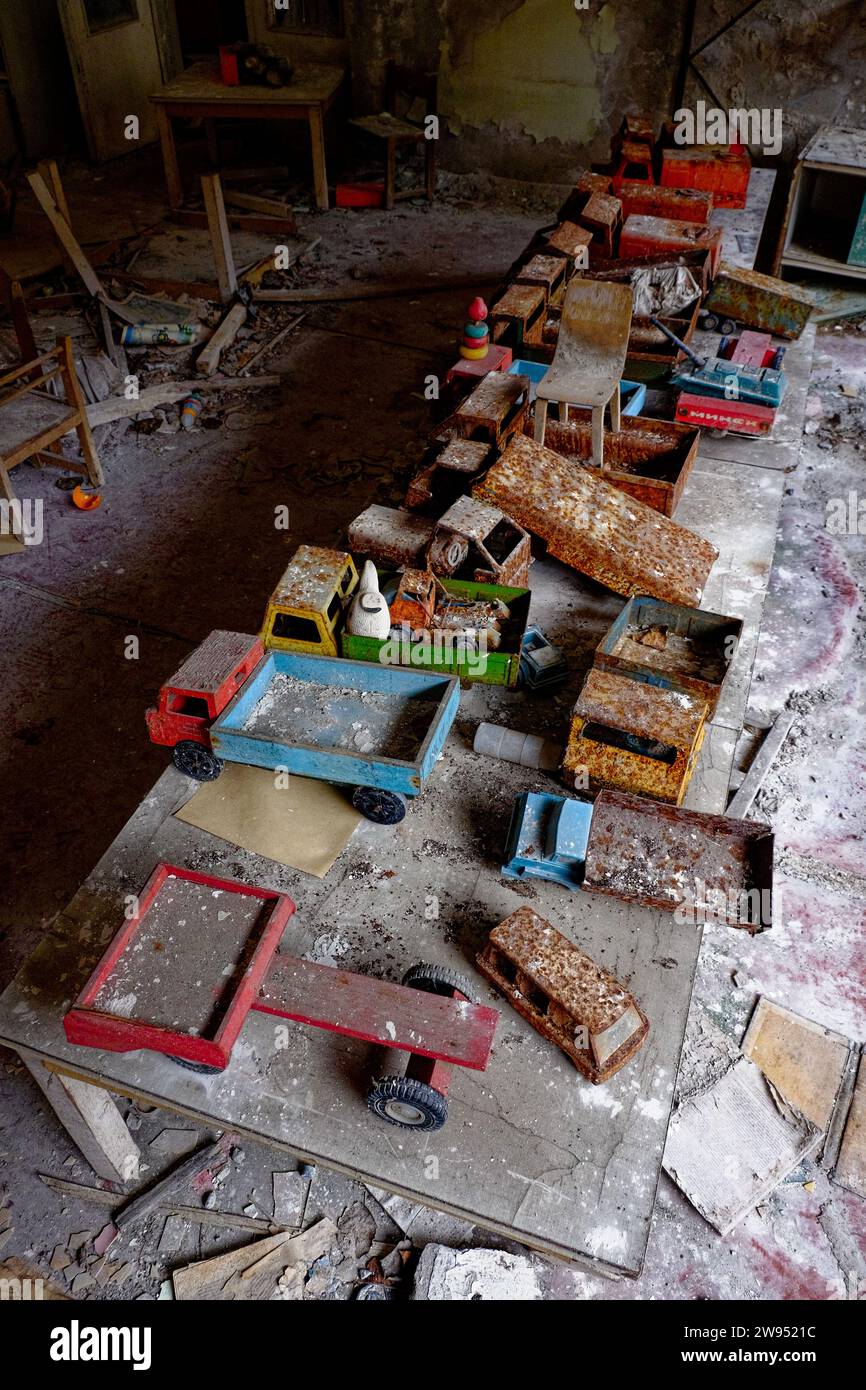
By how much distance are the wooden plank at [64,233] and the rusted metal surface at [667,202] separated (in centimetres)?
494

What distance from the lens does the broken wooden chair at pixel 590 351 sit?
16.4 ft

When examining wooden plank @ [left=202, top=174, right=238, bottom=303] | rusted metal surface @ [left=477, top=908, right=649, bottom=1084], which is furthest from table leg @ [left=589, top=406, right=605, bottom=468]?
wooden plank @ [left=202, top=174, right=238, bottom=303]

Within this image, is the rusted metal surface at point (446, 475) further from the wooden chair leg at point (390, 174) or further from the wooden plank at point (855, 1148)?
the wooden chair leg at point (390, 174)

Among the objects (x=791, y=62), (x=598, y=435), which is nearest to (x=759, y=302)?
(x=598, y=435)

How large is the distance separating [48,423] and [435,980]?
221 inches

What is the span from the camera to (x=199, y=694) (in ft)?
11.9

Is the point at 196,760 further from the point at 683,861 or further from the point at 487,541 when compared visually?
the point at 683,861

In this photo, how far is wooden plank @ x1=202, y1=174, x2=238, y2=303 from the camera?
868 centimetres

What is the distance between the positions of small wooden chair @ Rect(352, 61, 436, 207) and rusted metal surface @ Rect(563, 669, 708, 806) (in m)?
9.67

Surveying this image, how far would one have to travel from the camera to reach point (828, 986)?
4535 mm

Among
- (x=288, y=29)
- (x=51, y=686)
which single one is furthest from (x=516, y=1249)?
(x=288, y=29)

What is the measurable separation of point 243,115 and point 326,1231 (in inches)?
425

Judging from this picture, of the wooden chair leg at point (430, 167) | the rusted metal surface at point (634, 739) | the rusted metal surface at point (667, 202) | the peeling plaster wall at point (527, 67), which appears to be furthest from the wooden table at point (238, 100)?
the rusted metal surface at point (634, 739)
